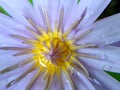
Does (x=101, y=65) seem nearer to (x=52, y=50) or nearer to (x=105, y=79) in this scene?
(x=105, y=79)

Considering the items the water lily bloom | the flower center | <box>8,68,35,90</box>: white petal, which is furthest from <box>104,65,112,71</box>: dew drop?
<box>8,68,35,90</box>: white petal

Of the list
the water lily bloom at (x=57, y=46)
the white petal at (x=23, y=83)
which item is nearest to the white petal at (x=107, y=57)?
the water lily bloom at (x=57, y=46)

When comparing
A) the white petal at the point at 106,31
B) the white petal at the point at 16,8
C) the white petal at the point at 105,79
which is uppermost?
the white petal at the point at 16,8

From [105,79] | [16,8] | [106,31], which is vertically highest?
[16,8]

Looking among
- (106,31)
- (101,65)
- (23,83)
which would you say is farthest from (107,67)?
(23,83)

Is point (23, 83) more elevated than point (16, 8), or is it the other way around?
point (16, 8)

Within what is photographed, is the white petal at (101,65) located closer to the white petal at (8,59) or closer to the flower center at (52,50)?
the flower center at (52,50)

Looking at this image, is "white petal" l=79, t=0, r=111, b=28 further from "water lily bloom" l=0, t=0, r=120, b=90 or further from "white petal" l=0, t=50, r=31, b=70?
"white petal" l=0, t=50, r=31, b=70
